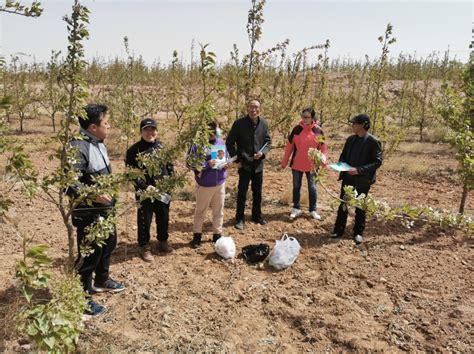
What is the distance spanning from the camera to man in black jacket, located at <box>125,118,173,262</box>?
441 cm

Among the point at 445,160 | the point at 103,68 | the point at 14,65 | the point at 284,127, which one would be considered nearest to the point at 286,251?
the point at 284,127

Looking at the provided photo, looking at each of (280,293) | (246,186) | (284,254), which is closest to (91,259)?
(280,293)

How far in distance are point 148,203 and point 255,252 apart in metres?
1.43

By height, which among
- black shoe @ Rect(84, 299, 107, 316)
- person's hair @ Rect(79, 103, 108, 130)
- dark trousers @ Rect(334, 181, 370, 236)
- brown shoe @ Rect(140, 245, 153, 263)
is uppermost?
person's hair @ Rect(79, 103, 108, 130)

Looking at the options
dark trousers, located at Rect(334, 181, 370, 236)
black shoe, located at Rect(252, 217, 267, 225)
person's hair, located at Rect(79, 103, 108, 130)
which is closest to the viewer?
person's hair, located at Rect(79, 103, 108, 130)

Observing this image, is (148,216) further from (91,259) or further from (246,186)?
(246,186)

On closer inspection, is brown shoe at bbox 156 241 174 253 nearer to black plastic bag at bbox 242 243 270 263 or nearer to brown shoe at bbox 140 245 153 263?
brown shoe at bbox 140 245 153 263

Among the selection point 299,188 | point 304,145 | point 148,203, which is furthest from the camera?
point 299,188

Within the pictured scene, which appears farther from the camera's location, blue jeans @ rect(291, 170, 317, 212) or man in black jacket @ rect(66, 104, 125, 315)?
blue jeans @ rect(291, 170, 317, 212)

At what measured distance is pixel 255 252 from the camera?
4.89 metres

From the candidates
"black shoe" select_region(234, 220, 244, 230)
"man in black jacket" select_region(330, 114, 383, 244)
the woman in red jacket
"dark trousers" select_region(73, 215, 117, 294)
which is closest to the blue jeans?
the woman in red jacket

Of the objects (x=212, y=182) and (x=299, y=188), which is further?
(x=299, y=188)

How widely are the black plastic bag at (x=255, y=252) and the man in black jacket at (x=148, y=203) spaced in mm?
961

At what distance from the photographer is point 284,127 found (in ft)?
32.7
